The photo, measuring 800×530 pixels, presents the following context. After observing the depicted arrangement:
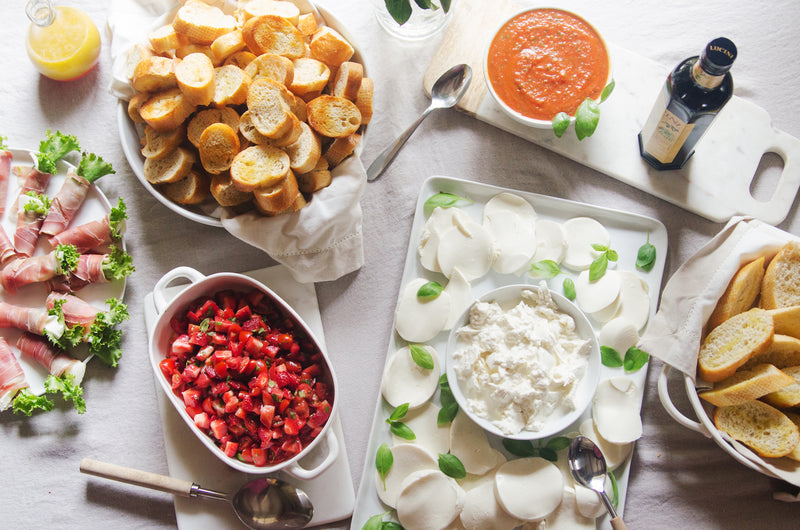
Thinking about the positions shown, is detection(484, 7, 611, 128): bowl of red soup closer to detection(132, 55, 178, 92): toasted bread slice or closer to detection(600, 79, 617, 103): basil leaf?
detection(600, 79, 617, 103): basil leaf

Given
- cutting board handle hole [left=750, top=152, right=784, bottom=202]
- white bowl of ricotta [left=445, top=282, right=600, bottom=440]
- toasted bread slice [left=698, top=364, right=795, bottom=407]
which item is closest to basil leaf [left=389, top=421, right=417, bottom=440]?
white bowl of ricotta [left=445, top=282, right=600, bottom=440]

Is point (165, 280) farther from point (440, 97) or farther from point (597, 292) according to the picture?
point (597, 292)

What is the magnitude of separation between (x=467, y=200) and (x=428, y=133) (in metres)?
0.31

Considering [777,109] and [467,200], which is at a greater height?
[777,109]

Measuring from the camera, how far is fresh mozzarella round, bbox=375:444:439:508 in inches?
76.6

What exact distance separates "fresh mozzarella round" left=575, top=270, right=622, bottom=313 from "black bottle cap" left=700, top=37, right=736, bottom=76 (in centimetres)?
74

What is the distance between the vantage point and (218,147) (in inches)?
72.0

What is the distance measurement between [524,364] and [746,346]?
2.27 ft

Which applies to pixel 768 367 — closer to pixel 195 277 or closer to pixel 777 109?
pixel 777 109

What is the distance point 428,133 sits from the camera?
2.24 meters

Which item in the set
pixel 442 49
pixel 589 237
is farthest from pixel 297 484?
pixel 442 49

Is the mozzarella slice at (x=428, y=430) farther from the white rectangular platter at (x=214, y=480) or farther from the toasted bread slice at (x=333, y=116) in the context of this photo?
the toasted bread slice at (x=333, y=116)

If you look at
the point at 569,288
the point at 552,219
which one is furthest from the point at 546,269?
the point at 552,219

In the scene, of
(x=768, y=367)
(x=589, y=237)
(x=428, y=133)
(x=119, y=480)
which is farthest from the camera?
(x=428, y=133)
